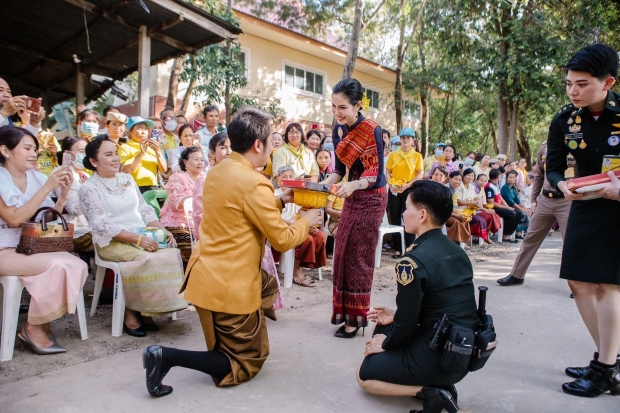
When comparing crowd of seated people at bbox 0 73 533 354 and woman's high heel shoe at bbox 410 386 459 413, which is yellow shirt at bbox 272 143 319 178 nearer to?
crowd of seated people at bbox 0 73 533 354

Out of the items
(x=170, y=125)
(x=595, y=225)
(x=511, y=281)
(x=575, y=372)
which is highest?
(x=170, y=125)

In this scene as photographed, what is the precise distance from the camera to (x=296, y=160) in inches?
233

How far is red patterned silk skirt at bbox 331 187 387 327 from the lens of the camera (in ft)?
11.3

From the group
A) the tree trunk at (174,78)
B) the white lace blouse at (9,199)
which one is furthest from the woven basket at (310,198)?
the tree trunk at (174,78)

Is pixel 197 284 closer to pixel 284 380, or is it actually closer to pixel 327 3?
pixel 284 380

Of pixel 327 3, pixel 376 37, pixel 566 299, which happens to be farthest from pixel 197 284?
pixel 376 37

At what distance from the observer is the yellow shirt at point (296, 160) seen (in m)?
5.84

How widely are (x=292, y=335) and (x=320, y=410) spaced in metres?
1.16

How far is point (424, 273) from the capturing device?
2238mm

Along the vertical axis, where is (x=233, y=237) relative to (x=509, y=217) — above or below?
below

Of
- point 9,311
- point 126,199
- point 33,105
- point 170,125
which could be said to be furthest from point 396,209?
point 9,311

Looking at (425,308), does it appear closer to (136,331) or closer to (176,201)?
(136,331)

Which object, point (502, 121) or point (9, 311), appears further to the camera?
point (502, 121)

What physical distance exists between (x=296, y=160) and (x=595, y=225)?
12.5 ft
